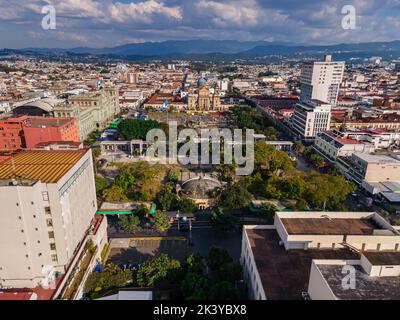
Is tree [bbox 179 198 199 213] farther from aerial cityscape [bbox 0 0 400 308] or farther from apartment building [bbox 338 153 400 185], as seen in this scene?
apartment building [bbox 338 153 400 185]

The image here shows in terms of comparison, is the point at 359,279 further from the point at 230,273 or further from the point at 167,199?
the point at 167,199

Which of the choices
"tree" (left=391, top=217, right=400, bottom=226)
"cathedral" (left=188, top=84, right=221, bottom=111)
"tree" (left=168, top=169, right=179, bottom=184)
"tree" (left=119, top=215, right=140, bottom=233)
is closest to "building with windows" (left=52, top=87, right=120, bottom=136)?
"cathedral" (left=188, top=84, right=221, bottom=111)

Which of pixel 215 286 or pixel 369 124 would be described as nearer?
pixel 215 286

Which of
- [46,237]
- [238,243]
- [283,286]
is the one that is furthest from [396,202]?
[46,237]

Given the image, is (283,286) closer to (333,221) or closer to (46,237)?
(333,221)

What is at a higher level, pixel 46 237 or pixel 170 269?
pixel 46 237

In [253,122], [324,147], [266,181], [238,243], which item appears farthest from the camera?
[253,122]
